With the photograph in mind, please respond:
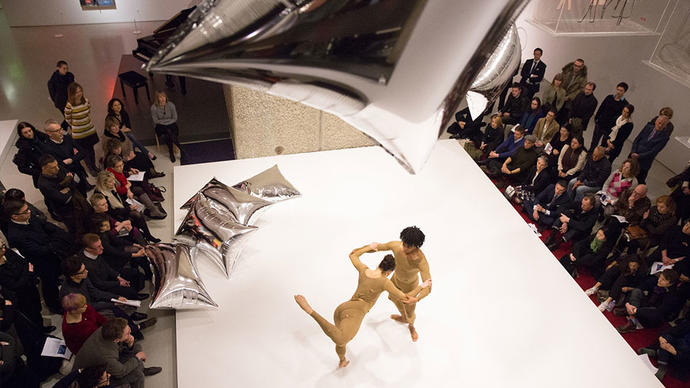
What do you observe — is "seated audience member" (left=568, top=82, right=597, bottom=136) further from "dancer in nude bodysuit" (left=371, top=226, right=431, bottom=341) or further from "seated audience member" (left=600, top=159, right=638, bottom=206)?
"dancer in nude bodysuit" (left=371, top=226, right=431, bottom=341)

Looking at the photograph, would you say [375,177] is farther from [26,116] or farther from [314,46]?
[26,116]

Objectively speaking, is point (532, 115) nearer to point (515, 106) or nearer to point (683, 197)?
point (515, 106)

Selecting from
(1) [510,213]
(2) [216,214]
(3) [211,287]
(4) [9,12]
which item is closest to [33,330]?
(3) [211,287]

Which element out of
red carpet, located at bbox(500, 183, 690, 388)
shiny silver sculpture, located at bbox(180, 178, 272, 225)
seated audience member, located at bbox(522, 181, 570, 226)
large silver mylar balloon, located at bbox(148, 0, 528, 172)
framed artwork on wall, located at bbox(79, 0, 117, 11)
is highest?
large silver mylar balloon, located at bbox(148, 0, 528, 172)

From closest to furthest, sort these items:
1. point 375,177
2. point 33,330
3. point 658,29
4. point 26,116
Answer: point 33,330
point 375,177
point 658,29
point 26,116

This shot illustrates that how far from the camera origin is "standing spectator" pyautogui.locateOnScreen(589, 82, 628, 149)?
6887 millimetres

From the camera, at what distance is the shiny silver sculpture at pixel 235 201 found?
205 inches

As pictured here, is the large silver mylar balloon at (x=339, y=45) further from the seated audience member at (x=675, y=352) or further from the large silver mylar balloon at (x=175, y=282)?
the seated audience member at (x=675, y=352)

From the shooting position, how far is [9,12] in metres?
11.0

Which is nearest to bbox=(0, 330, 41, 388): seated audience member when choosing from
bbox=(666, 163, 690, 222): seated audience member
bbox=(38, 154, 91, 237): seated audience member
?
bbox=(38, 154, 91, 237): seated audience member

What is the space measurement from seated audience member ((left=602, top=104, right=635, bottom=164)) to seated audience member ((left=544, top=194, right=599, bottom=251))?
1367 millimetres

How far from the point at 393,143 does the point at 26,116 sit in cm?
817

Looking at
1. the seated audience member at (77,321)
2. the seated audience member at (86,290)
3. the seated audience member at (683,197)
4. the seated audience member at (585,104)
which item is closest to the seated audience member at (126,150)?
the seated audience member at (86,290)

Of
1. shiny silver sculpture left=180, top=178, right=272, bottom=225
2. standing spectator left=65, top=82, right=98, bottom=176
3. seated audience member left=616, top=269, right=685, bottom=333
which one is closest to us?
seated audience member left=616, top=269, right=685, bottom=333
